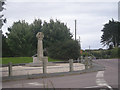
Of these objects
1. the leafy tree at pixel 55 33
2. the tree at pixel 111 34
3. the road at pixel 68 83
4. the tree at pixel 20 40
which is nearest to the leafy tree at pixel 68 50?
the leafy tree at pixel 55 33

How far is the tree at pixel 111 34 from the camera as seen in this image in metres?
87.5

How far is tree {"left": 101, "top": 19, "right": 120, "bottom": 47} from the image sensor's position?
87.5m

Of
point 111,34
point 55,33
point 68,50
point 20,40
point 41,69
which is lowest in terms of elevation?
point 41,69

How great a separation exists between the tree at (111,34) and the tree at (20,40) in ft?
140

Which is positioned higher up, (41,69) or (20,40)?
(20,40)

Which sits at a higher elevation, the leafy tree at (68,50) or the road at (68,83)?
the leafy tree at (68,50)

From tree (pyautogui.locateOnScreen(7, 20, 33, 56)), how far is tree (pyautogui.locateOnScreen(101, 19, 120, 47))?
42.6m

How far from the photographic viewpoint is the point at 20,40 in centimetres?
5306

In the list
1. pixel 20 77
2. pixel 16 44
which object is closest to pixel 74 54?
pixel 16 44

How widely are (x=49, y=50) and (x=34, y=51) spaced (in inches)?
401

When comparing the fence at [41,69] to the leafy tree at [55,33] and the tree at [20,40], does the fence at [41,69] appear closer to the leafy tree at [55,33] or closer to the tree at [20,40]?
the tree at [20,40]

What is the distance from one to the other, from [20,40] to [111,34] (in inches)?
1884

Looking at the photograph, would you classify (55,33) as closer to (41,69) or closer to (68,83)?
(41,69)

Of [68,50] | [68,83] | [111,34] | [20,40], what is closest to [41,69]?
[68,83]
